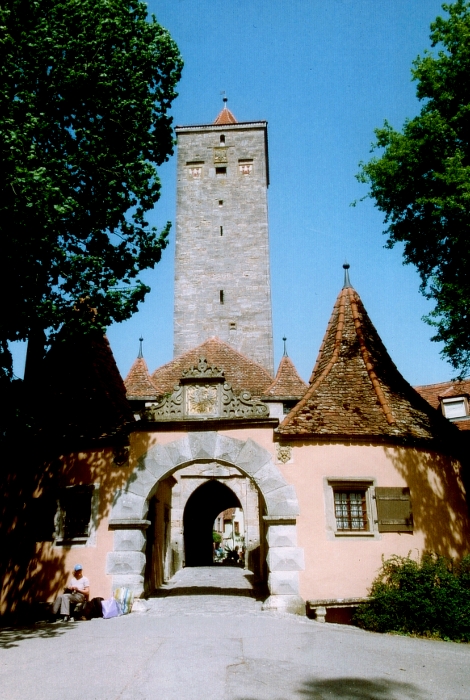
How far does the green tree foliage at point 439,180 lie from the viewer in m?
9.64

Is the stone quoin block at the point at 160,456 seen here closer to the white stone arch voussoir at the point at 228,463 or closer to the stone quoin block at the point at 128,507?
the white stone arch voussoir at the point at 228,463

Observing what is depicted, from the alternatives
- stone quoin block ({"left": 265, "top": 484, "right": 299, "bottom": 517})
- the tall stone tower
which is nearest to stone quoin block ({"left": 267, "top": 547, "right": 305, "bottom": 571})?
stone quoin block ({"left": 265, "top": 484, "right": 299, "bottom": 517})

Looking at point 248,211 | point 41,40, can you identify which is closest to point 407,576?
point 41,40

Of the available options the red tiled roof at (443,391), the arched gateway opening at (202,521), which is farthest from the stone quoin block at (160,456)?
the arched gateway opening at (202,521)

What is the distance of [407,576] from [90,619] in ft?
17.3

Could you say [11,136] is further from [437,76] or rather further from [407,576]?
[407,576]

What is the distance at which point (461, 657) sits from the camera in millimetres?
6914

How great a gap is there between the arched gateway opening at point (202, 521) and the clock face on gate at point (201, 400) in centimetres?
1854

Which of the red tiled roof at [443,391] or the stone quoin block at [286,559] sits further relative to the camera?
the red tiled roof at [443,391]

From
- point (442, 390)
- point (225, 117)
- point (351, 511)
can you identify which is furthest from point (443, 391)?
point (225, 117)

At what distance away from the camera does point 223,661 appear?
19.7 feet

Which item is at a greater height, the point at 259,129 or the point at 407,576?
the point at 259,129

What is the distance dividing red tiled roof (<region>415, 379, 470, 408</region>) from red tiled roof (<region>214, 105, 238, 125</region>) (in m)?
21.1

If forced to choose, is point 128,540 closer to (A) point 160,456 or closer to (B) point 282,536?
(A) point 160,456
